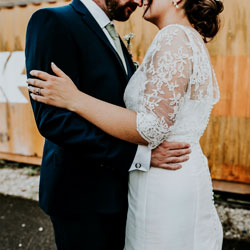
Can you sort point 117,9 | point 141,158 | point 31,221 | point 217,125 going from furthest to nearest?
1. point 217,125
2. point 31,221
3. point 117,9
4. point 141,158

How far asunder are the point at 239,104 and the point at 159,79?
2.63 m

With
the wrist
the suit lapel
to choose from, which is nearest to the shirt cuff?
the wrist

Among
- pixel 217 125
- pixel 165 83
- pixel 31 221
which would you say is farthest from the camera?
pixel 217 125

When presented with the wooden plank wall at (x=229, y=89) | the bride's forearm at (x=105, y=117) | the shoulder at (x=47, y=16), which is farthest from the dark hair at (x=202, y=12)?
the wooden plank wall at (x=229, y=89)

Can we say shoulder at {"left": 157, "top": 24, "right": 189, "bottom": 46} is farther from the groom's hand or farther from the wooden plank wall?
the wooden plank wall

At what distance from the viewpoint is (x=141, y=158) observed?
4.79 feet

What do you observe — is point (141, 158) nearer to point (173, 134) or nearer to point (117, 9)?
point (173, 134)

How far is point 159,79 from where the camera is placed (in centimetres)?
132

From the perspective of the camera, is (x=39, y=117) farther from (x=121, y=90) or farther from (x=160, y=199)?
(x=160, y=199)

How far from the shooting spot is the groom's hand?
148 centimetres

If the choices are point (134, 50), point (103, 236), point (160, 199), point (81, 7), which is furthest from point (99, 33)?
point (134, 50)

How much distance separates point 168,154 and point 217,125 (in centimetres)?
245

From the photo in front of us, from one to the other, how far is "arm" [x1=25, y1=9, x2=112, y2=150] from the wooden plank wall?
8.81ft

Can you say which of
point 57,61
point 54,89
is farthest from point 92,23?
point 54,89
